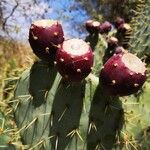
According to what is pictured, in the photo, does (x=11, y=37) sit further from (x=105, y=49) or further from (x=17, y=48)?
(x=105, y=49)

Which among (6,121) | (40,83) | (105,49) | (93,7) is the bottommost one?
(93,7)

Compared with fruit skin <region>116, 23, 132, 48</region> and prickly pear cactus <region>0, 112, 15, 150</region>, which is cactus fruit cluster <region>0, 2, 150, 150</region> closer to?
prickly pear cactus <region>0, 112, 15, 150</region>

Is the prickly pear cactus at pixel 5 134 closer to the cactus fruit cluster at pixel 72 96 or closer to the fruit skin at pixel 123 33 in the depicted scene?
the cactus fruit cluster at pixel 72 96

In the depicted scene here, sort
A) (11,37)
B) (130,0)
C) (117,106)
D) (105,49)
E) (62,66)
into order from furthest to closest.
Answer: (130,0) < (11,37) < (105,49) < (117,106) < (62,66)

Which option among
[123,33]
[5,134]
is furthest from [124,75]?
[123,33]

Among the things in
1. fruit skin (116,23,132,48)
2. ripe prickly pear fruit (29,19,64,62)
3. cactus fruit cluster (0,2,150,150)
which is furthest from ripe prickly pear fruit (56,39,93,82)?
fruit skin (116,23,132,48)

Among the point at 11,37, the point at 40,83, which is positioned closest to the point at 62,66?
the point at 40,83

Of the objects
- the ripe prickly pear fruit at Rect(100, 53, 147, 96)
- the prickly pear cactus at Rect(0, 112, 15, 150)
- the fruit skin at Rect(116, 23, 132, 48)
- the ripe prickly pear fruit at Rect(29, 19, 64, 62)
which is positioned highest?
the ripe prickly pear fruit at Rect(29, 19, 64, 62)
